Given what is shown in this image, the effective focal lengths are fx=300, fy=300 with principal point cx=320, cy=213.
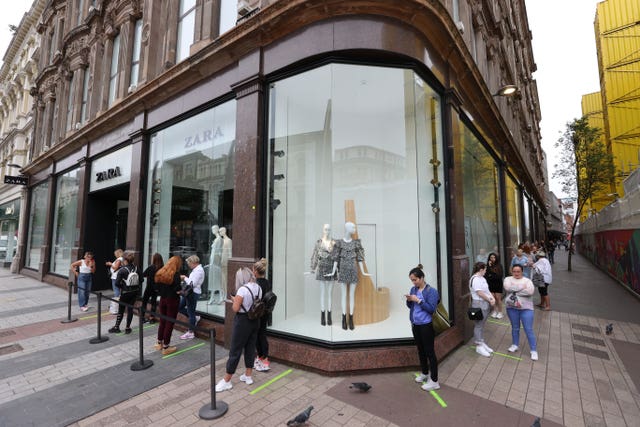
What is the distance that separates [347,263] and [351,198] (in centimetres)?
130

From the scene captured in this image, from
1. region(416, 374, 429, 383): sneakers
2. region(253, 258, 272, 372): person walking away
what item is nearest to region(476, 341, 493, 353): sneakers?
region(416, 374, 429, 383): sneakers

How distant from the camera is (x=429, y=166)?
6.57m

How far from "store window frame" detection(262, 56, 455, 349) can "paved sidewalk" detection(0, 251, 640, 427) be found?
0.50 metres

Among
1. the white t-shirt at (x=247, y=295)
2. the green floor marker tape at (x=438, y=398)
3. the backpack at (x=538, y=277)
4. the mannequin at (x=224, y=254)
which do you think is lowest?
the green floor marker tape at (x=438, y=398)

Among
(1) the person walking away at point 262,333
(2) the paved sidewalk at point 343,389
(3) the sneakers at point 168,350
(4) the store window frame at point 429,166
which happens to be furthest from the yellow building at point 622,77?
(3) the sneakers at point 168,350

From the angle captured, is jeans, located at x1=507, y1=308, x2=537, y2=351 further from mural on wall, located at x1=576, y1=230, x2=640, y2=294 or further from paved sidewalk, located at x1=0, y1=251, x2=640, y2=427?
mural on wall, located at x1=576, y1=230, x2=640, y2=294

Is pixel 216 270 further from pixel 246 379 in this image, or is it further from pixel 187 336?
pixel 246 379

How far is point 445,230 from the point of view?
257 inches

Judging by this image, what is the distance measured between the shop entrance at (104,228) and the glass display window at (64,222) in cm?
84

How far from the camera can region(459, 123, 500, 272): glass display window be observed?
8.26 meters

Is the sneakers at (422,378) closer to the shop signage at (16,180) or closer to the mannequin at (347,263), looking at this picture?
the mannequin at (347,263)

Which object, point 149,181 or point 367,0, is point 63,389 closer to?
point 149,181

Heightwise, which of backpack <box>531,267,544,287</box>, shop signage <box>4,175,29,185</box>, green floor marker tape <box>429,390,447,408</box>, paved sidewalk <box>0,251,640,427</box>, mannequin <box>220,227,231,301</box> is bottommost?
paved sidewalk <box>0,251,640,427</box>

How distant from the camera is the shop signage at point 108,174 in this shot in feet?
34.5
